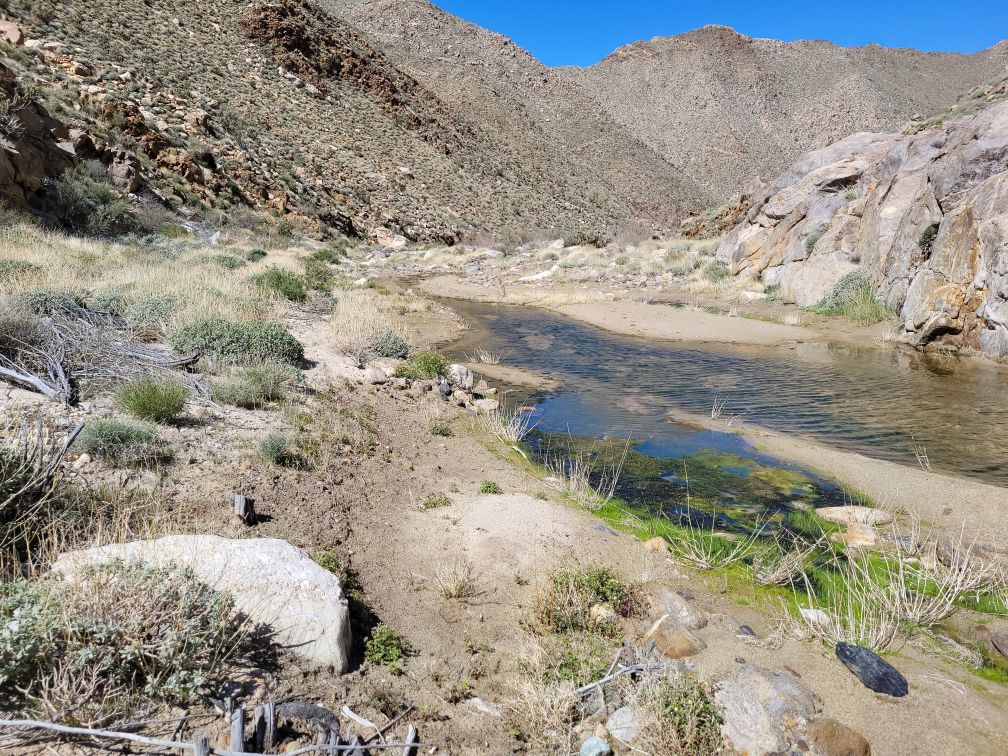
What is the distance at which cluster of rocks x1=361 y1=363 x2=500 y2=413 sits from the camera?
28.3 feet

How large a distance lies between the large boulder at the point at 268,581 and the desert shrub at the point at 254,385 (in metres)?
3.27

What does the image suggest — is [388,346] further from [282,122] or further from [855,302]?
[282,122]

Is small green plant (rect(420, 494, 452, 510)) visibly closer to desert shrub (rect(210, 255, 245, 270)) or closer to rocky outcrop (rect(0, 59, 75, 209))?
desert shrub (rect(210, 255, 245, 270))

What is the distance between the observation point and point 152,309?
860 centimetres

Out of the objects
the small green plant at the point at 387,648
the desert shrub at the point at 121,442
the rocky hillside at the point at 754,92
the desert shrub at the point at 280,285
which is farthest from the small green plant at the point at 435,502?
the rocky hillside at the point at 754,92

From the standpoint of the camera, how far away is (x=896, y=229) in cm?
1520

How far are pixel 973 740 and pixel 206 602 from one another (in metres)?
3.42

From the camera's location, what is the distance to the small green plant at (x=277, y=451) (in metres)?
5.24

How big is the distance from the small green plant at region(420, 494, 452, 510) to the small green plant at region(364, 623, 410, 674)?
181 centimetres

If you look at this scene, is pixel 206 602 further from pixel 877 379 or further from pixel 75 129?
pixel 75 129

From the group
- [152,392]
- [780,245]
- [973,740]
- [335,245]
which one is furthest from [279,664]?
[335,245]

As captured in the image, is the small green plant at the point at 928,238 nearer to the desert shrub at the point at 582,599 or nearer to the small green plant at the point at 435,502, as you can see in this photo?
the small green plant at the point at 435,502

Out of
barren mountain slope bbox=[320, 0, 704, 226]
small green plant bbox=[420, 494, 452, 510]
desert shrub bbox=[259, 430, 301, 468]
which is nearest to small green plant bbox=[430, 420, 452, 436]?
small green plant bbox=[420, 494, 452, 510]

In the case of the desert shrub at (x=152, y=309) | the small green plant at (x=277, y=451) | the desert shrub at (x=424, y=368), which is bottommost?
the small green plant at (x=277, y=451)
